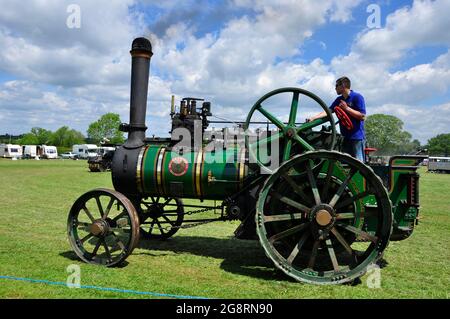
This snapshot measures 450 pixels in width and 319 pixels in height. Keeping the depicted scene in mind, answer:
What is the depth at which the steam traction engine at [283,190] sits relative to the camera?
15.8 feet

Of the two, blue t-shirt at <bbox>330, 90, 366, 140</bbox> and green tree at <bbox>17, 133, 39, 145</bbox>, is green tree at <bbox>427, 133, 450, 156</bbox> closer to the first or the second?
blue t-shirt at <bbox>330, 90, 366, 140</bbox>

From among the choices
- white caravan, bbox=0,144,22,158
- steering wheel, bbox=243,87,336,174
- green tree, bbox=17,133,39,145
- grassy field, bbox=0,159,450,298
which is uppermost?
green tree, bbox=17,133,39,145

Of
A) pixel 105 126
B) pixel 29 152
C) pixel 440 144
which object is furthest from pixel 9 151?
pixel 440 144

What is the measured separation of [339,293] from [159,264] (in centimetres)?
248

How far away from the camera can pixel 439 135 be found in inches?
4259

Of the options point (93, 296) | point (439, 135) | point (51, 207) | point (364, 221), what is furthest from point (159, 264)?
point (439, 135)

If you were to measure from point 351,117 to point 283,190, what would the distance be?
1.38 meters

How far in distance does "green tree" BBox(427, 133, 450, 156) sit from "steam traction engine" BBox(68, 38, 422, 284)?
336 feet

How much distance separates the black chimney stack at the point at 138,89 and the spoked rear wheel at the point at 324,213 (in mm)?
2277

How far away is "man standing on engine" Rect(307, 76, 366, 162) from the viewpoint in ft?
17.9

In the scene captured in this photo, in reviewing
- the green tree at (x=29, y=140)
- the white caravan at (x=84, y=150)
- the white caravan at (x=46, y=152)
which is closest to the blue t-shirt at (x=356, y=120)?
the white caravan at (x=84, y=150)

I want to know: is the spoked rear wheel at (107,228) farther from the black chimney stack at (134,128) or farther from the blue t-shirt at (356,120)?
the blue t-shirt at (356,120)

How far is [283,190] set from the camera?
5.30m

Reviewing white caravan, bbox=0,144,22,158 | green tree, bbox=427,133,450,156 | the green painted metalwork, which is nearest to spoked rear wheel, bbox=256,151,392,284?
the green painted metalwork
